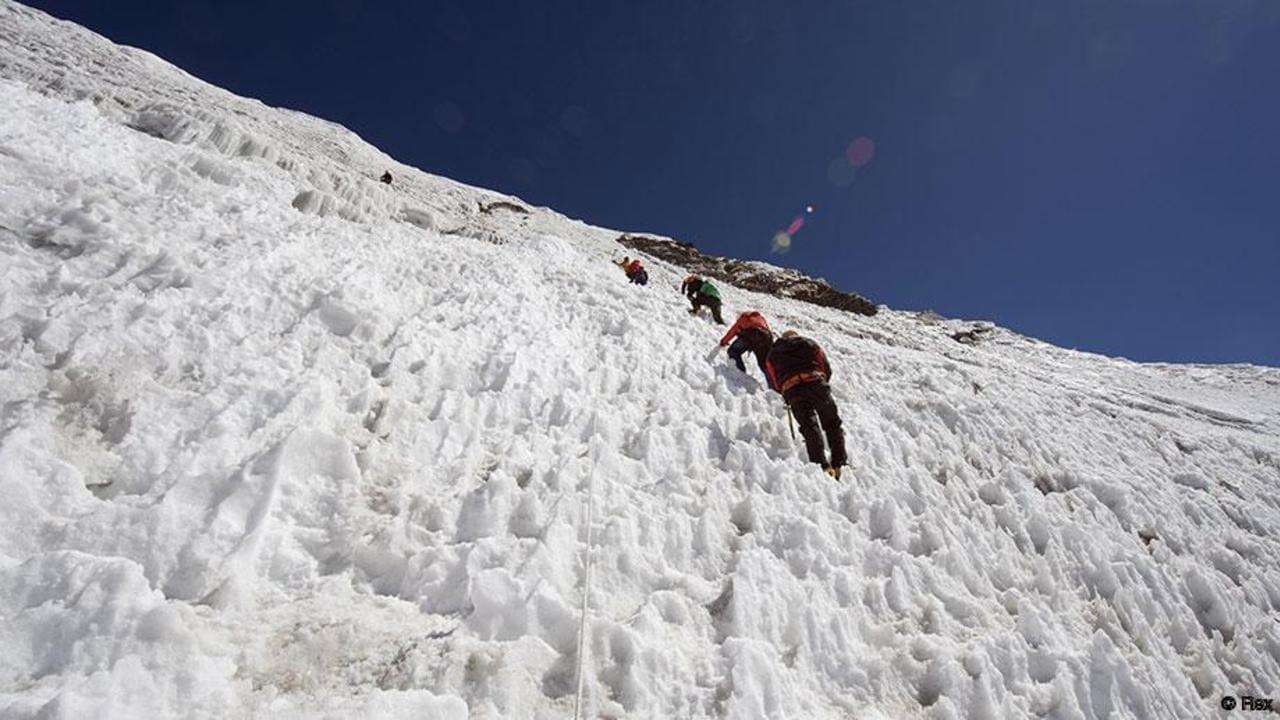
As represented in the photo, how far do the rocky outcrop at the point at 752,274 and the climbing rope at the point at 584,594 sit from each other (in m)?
23.8

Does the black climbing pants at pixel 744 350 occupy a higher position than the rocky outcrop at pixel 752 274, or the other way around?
the rocky outcrop at pixel 752 274

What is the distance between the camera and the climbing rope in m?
3.04

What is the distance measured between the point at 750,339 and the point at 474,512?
19.3 ft

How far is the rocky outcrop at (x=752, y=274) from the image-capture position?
1129 inches

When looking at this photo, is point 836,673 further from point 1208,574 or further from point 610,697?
point 1208,574

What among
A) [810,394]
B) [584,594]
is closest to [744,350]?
[810,394]

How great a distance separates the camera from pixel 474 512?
4.48m

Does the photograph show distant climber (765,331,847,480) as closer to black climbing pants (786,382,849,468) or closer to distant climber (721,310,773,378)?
black climbing pants (786,382,849,468)

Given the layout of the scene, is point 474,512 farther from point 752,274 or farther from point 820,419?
point 752,274

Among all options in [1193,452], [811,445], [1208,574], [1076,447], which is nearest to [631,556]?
[811,445]

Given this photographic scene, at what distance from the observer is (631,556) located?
4504 millimetres

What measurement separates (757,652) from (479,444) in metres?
3.07

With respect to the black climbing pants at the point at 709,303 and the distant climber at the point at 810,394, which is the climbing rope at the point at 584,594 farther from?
the black climbing pants at the point at 709,303

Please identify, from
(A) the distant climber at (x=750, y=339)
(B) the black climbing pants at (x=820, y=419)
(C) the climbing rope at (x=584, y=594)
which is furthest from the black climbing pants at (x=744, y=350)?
(C) the climbing rope at (x=584, y=594)
